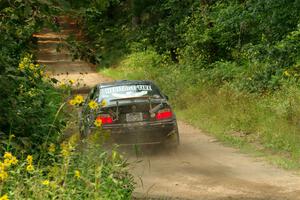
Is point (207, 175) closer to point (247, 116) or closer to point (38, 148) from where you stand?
point (38, 148)

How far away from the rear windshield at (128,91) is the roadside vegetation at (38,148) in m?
4.03

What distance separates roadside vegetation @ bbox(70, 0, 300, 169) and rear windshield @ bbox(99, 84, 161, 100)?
1.90 metres

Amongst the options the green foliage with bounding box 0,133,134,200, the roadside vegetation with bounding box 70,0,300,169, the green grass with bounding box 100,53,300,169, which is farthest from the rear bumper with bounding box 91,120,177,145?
the green foliage with bounding box 0,133,134,200

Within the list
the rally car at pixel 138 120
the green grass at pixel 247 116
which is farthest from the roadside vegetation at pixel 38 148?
the green grass at pixel 247 116

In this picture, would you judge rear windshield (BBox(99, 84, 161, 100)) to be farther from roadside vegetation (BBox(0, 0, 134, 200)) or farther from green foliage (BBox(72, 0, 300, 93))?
roadside vegetation (BBox(0, 0, 134, 200))

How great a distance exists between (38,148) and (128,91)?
218 inches

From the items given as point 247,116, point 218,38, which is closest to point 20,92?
point 247,116

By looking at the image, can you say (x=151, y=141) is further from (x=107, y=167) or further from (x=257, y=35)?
(x=257, y=35)

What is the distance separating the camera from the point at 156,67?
29094 millimetres

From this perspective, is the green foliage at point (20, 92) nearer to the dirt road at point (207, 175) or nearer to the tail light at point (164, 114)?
the dirt road at point (207, 175)

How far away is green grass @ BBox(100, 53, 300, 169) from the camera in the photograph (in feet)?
41.4

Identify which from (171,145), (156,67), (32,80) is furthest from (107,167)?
(156,67)

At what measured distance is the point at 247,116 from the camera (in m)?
15.2

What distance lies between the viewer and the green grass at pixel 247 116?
12617 mm
